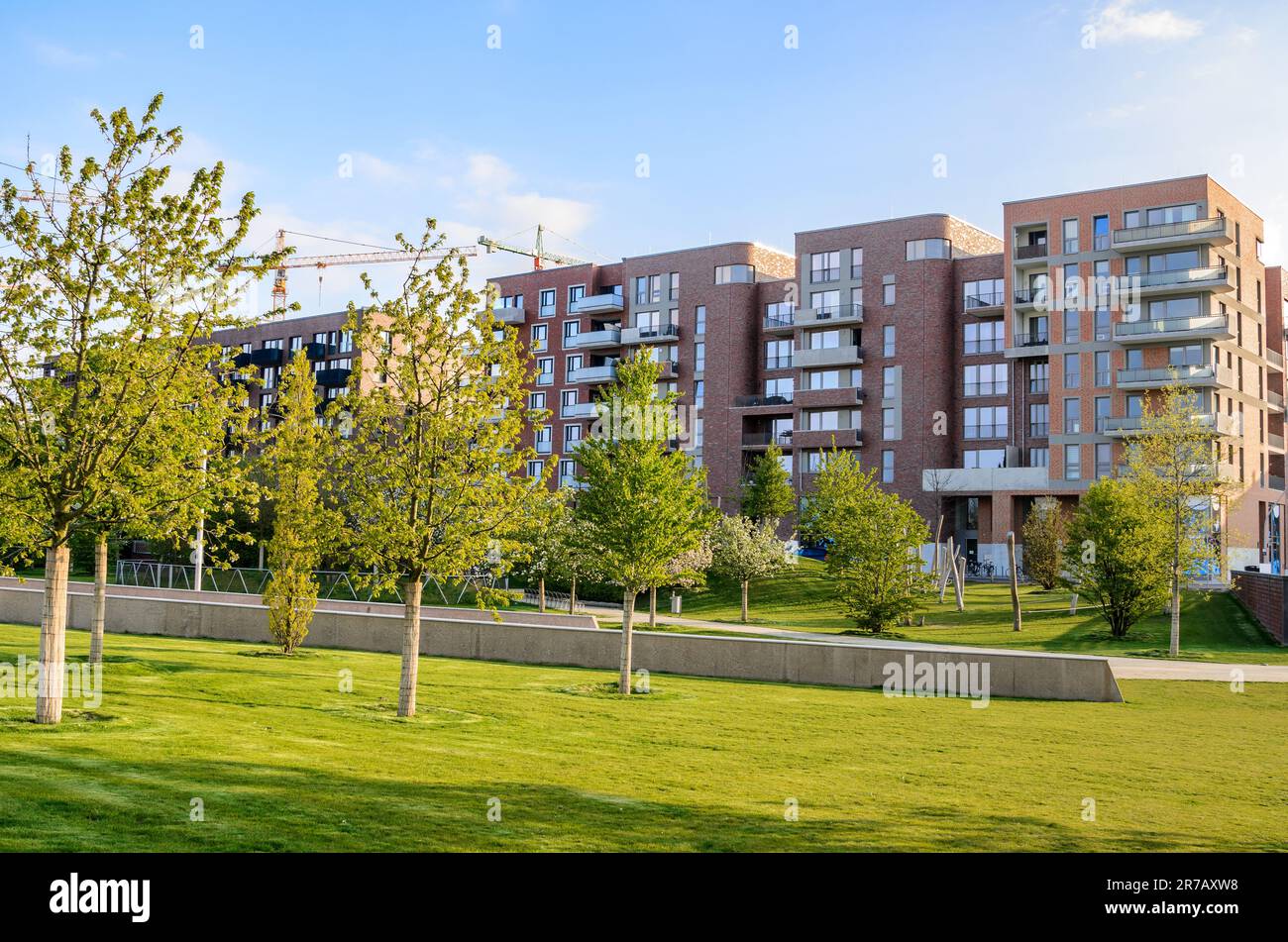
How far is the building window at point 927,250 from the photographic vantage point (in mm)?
71312

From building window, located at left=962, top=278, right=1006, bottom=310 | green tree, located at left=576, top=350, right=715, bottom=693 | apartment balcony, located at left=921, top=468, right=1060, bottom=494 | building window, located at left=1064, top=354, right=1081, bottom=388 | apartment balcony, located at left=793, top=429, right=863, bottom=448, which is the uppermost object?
building window, located at left=962, top=278, right=1006, bottom=310

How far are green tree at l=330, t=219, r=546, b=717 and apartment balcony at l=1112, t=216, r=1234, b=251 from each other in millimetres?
55693

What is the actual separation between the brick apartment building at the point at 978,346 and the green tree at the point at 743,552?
12.5 m

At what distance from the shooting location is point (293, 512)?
23.9 meters

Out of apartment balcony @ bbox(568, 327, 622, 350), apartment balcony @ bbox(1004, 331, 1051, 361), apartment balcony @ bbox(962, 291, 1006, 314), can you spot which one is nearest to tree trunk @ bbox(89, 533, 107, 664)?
apartment balcony @ bbox(1004, 331, 1051, 361)

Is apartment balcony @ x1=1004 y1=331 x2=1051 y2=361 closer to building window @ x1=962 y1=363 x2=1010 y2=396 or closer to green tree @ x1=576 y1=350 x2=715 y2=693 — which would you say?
building window @ x1=962 y1=363 x2=1010 y2=396

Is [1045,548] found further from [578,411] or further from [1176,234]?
[578,411]

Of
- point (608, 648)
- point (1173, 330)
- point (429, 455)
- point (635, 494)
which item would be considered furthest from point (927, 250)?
point (429, 455)

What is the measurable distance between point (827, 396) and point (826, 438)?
273 cm

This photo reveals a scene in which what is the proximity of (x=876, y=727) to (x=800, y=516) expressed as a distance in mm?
51296

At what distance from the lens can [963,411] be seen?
233 ft

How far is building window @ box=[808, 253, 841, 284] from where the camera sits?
74750mm
